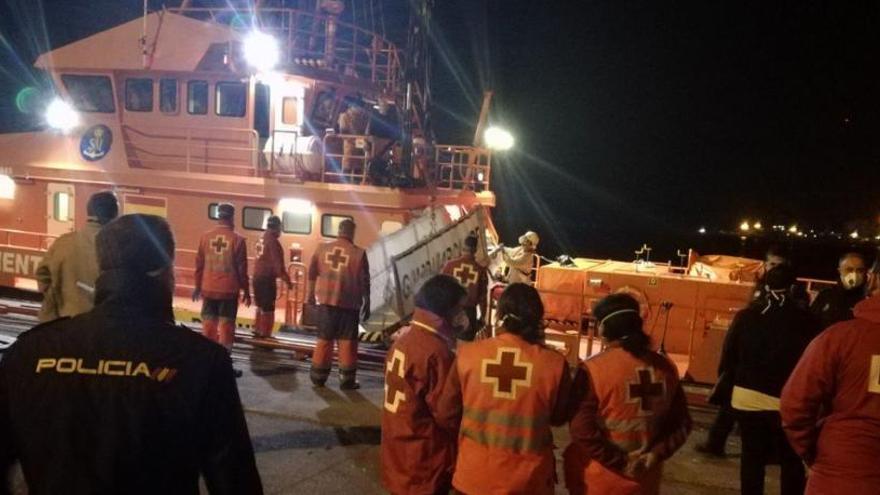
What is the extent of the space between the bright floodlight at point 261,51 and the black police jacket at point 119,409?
9.97 meters

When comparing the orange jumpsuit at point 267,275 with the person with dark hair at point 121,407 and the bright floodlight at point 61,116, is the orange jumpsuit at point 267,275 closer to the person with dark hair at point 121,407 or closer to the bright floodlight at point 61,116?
the bright floodlight at point 61,116

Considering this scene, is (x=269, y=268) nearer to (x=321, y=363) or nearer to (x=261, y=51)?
(x=321, y=363)

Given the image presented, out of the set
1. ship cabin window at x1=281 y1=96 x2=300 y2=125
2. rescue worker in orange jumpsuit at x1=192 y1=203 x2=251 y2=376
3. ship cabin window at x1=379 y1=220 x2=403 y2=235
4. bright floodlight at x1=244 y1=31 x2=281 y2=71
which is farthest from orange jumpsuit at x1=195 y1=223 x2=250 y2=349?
ship cabin window at x1=281 y1=96 x2=300 y2=125

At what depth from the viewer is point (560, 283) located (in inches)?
398

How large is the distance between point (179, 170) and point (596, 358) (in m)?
10.4

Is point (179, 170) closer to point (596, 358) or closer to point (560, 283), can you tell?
point (560, 283)

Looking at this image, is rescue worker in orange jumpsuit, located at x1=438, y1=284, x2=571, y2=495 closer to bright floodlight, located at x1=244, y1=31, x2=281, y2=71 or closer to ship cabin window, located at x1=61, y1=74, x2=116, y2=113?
bright floodlight, located at x1=244, y1=31, x2=281, y2=71

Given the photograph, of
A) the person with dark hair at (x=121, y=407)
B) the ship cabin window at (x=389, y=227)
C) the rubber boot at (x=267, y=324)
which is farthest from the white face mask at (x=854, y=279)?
the rubber boot at (x=267, y=324)

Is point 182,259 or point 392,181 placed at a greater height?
point 392,181

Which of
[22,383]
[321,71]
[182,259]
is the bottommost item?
[182,259]

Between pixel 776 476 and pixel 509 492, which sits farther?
pixel 776 476

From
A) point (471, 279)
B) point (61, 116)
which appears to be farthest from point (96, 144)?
point (471, 279)

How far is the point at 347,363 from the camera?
7.19 meters

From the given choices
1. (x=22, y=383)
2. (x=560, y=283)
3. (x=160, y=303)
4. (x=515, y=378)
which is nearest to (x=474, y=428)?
(x=515, y=378)
